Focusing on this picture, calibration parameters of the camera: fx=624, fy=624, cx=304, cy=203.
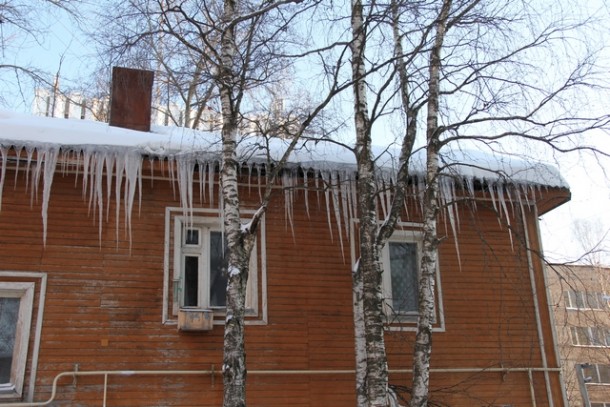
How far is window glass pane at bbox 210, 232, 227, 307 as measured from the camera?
8.09 m

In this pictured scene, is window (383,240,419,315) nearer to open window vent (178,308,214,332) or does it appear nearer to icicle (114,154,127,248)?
open window vent (178,308,214,332)

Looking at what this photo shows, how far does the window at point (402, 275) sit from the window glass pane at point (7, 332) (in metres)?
4.74

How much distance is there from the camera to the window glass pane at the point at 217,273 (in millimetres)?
8094

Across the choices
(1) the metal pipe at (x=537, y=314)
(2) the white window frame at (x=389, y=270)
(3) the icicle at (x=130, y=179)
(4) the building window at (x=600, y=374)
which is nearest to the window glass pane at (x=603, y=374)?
(4) the building window at (x=600, y=374)

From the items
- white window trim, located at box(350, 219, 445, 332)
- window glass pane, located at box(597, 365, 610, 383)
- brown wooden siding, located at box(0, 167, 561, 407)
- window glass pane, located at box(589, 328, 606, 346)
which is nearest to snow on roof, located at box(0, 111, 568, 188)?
brown wooden siding, located at box(0, 167, 561, 407)

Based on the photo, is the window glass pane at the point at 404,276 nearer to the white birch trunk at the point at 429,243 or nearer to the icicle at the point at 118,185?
the white birch trunk at the point at 429,243

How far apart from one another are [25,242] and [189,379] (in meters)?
2.59

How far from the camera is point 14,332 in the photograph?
733 centimetres

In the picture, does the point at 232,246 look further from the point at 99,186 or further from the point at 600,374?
the point at 600,374

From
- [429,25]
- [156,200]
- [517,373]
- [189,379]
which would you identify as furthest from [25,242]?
[517,373]

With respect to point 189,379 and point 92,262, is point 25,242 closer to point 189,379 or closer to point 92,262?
point 92,262

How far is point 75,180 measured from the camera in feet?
26.0

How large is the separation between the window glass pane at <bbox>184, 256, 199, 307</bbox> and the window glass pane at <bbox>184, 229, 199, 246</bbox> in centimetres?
20

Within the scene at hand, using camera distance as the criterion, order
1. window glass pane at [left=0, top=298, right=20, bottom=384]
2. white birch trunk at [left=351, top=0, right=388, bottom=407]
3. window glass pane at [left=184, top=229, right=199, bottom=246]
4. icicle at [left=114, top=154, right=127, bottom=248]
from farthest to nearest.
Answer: window glass pane at [left=184, top=229, right=199, bottom=246] < icicle at [left=114, top=154, right=127, bottom=248] < window glass pane at [left=0, top=298, right=20, bottom=384] < white birch trunk at [left=351, top=0, right=388, bottom=407]
